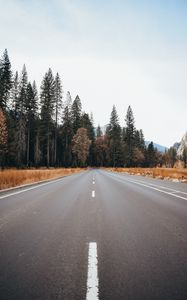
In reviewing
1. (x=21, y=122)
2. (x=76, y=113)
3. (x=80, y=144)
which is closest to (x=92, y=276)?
(x=21, y=122)

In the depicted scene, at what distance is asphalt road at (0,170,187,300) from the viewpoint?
332 cm

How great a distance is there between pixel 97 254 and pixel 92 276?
0.93 meters

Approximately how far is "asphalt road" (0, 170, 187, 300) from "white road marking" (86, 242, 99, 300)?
3cm

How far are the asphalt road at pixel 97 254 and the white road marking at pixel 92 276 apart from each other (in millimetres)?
32

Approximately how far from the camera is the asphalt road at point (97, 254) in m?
3.32

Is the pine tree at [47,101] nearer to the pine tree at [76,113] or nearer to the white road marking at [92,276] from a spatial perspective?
the pine tree at [76,113]

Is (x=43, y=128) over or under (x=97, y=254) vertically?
over

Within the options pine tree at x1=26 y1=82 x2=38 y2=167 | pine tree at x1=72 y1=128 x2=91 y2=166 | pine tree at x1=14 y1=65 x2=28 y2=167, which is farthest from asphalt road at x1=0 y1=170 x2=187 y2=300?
pine tree at x1=72 y1=128 x2=91 y2=166

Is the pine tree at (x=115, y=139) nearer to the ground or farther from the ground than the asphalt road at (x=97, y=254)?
farther from the ground

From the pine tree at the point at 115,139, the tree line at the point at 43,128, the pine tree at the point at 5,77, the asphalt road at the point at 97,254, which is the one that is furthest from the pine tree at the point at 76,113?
the asphalt road at the point at 97,254

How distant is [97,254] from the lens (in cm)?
464

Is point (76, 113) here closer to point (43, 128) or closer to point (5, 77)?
point (43, 128)

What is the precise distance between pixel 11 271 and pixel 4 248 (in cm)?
114

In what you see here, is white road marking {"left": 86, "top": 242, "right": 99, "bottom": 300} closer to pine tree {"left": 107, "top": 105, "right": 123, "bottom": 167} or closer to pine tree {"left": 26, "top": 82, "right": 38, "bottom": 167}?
pine tree {"left": 26, "top": 82, "right": 38, "bottom": 167}
